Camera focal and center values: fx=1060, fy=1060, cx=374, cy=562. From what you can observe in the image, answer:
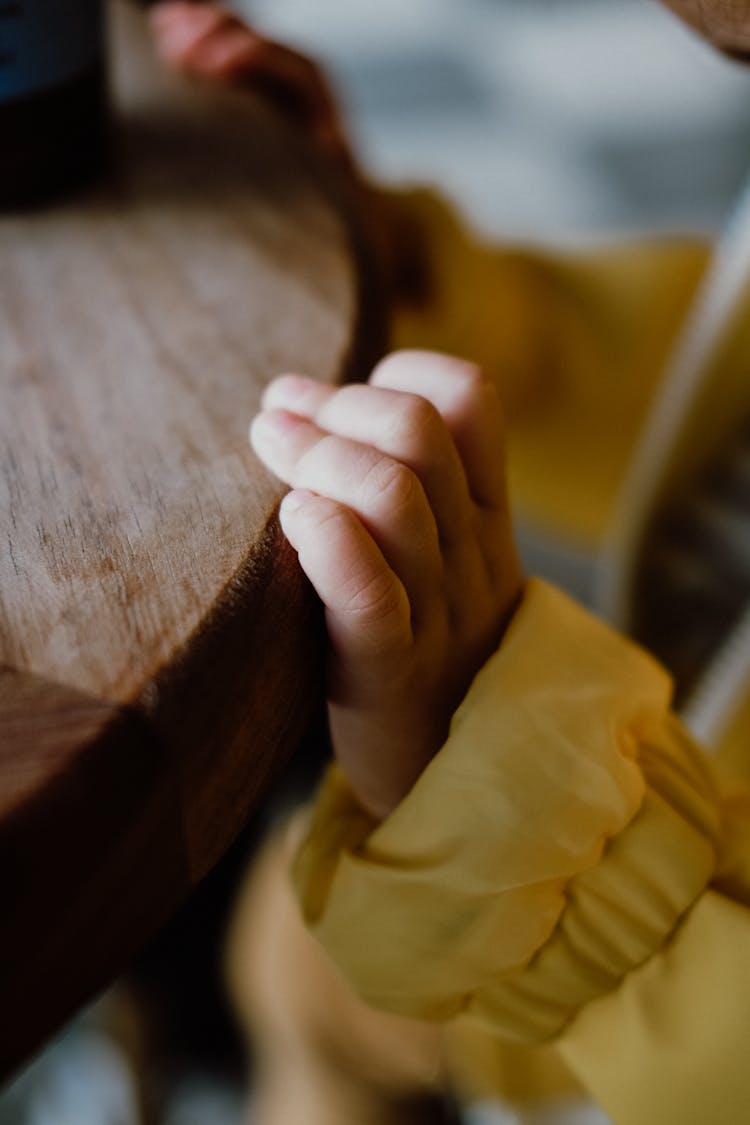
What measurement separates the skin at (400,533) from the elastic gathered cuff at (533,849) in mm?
14

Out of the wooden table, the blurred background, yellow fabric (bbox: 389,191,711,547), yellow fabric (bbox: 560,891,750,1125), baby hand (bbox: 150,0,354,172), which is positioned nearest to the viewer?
the wooden table

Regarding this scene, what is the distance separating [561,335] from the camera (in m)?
0.57

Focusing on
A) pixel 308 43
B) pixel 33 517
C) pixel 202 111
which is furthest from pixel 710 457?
pixel 308 43

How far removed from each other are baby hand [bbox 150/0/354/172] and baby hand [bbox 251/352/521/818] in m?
0.21

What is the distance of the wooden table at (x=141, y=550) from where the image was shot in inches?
6.3

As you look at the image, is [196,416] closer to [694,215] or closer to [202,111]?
[202,111]

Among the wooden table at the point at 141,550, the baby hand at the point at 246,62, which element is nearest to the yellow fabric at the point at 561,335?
the baby hand at the point at 246,62

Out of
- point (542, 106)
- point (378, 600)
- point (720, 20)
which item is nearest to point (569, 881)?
point (378, 600)

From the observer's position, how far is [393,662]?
230 mm

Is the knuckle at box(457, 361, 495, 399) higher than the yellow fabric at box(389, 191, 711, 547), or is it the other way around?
the knuckle at box(457, 361, 495, 399)

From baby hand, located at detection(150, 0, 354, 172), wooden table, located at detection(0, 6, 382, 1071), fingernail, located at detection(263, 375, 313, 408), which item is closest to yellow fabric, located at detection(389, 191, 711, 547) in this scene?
baby hand, located at detection(150, 0, 354, 172)

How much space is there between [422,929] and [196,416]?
5.5 inches

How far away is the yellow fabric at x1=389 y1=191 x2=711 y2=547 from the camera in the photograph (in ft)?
1.76

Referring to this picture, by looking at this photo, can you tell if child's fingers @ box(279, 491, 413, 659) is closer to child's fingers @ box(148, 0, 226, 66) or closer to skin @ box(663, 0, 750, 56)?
skin @ box(663, 0, 750, 56)
